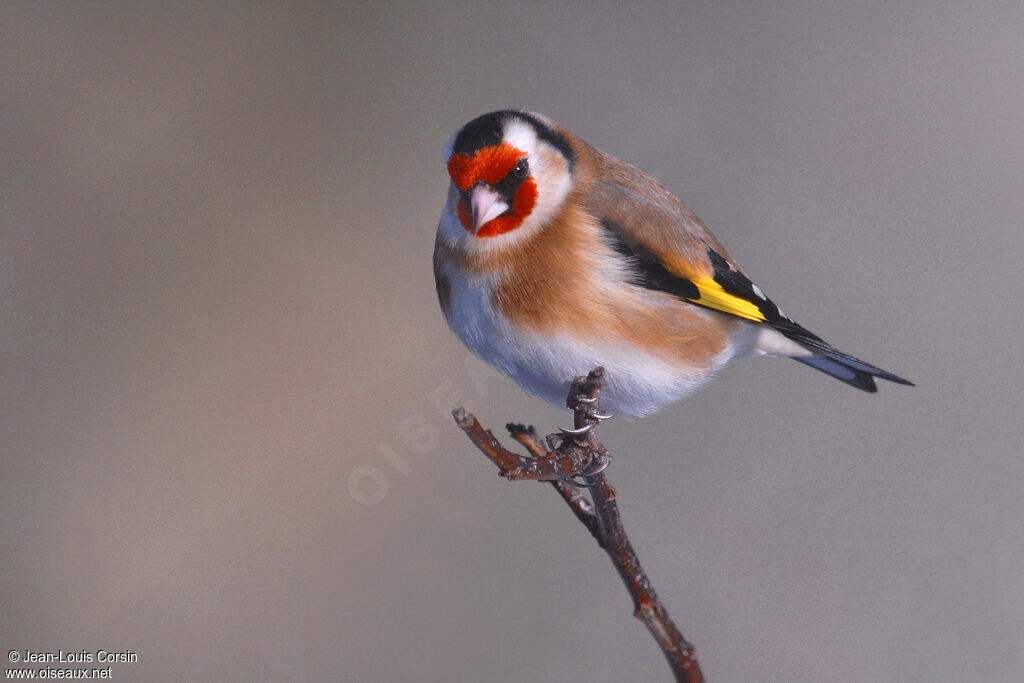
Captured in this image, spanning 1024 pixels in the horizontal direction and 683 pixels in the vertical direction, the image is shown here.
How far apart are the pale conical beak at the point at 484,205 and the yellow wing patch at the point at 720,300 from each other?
0.26 meters

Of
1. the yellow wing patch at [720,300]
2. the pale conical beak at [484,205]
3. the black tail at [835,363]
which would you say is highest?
the pale conical beak at [484,205]

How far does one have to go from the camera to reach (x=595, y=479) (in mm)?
905

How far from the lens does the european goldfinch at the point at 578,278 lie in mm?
943

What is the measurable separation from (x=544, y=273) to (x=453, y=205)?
5.2 inches

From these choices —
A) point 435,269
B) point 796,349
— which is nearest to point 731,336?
point 796,349

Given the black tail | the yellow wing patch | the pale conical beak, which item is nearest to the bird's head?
the pale conical beak

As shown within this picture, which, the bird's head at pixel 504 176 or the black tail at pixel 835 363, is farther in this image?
the black tail at pixel 835 363

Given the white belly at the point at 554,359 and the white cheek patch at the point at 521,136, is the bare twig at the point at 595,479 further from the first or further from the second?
the white cheek patch at the point at 521,136

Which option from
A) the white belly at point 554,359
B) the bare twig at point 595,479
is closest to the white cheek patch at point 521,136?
the white belly at point 554,359

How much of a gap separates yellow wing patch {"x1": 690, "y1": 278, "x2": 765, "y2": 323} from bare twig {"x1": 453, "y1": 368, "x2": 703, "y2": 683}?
0.74 ft

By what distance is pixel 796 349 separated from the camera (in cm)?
112

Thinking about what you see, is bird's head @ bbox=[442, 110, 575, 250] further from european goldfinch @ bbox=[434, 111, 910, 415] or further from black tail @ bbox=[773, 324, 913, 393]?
black tail @ bbox=[773, 324, 913, 393]

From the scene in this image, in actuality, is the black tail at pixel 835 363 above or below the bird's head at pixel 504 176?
below

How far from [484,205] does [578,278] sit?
0.46ft
